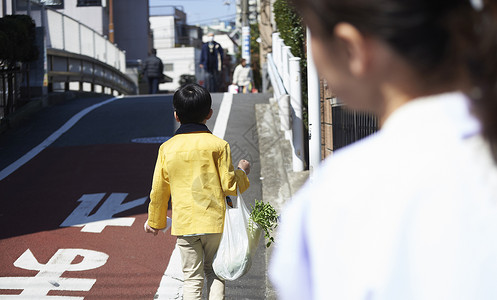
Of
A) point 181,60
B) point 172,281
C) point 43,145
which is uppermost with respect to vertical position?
point 181,60

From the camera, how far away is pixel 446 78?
0.95 metres

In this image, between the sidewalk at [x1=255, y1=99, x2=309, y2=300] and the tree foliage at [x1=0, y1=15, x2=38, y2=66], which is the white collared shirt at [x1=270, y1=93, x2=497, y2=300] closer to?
the sidewalk at [x1=255, y1=99, x2=309, y2=300]

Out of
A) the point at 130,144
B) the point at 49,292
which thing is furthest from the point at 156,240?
the point at 130,144

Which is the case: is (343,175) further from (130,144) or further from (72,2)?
(72,2)

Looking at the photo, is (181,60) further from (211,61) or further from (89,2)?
(211,61)

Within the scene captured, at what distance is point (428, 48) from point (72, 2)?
35.9m

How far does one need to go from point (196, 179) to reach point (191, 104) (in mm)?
473

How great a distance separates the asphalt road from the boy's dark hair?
1.76m

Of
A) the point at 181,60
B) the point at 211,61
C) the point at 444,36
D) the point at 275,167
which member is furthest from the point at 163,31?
the point at 444,36

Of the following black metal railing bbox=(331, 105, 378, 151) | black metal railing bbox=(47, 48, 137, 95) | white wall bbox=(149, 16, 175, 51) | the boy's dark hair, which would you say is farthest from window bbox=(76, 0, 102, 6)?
white wall bbox=(149, 16, 175, 51)

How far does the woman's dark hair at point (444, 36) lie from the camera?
2.91 ft

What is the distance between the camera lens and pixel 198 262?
147 inches

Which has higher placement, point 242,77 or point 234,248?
point 242,77

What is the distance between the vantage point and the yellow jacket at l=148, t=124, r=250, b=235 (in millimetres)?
3559
